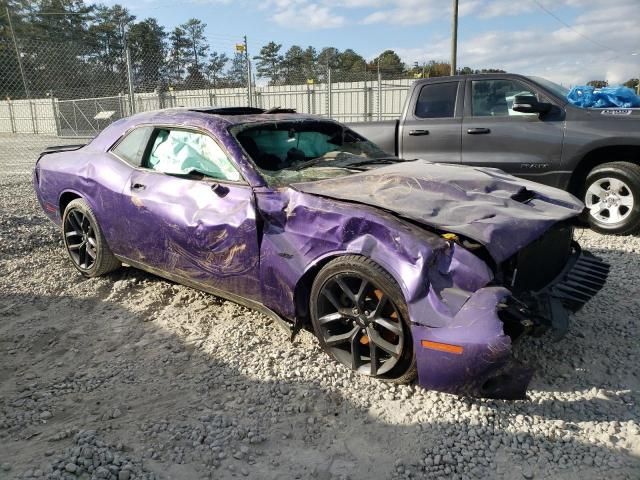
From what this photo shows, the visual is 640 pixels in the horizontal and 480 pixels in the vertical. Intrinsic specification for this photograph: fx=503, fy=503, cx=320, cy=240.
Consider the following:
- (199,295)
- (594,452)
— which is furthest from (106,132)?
(594,452)

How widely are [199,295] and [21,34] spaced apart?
2762 centimetres

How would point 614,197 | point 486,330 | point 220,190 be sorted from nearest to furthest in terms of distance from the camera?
1. point 486,330
2. point 220,190
3. point 614,197

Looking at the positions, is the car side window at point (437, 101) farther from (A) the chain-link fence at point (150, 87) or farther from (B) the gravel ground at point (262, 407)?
(A) the chain-link fence at point (150, 87)

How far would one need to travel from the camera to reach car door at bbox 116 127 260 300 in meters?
3.28

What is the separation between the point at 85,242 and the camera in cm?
455

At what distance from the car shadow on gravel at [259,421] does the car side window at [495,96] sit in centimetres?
414

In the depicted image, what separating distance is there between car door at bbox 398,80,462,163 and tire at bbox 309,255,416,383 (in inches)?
154

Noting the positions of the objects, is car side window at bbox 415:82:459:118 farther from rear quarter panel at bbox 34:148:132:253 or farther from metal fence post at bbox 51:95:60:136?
metal fence post at bbox 51:95:60:136

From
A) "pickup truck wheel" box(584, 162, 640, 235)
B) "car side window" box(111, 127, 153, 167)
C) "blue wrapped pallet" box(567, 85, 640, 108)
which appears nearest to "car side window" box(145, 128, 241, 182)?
"car side window" box(111, 127, 153, 167)

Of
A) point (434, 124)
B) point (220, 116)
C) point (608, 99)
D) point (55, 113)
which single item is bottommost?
point (434, 124)

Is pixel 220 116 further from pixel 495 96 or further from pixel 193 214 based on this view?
pixel 495 96

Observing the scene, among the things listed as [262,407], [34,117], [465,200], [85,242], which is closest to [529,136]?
[465,200]

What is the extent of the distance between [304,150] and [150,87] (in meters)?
13.2

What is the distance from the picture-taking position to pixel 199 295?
4230 millimetres
